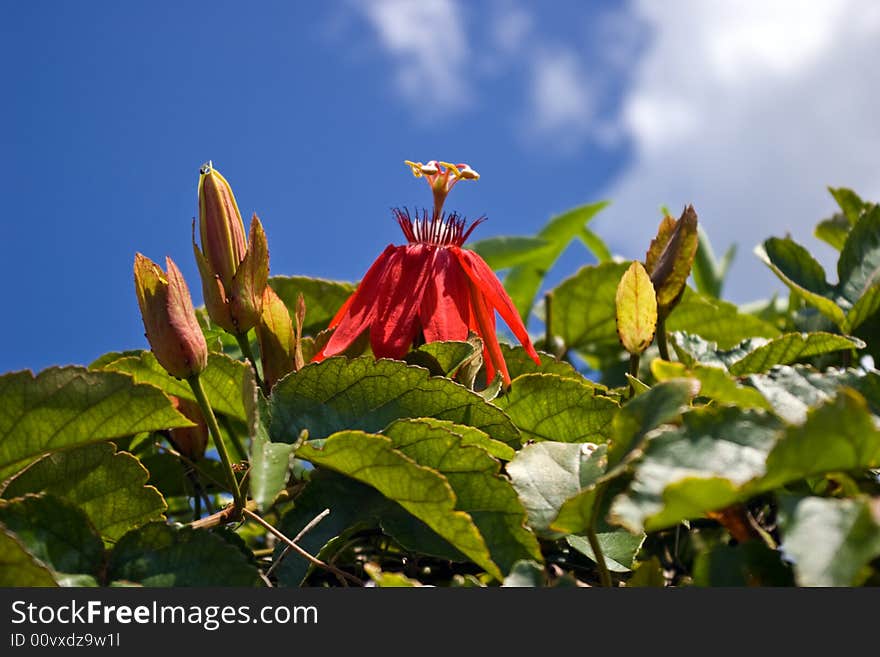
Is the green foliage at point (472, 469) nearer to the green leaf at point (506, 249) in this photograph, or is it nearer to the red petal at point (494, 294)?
the red petal at point (494, 294)

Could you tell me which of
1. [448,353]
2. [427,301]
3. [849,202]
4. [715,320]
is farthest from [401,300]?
[849,202]

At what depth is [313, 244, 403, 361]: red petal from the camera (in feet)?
3.03

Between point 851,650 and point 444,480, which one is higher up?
point 444,480

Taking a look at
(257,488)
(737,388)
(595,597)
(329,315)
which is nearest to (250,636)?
(257,488)

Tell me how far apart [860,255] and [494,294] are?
1.92ft

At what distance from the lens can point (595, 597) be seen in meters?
0.54

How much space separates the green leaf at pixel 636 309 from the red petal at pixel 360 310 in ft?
0.82

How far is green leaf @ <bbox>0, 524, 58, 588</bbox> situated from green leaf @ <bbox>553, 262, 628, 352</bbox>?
1.05 metres

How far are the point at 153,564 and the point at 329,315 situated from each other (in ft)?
2.37

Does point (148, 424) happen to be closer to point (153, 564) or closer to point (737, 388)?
point (153, 564)

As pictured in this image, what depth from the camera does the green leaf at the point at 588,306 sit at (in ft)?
5.01

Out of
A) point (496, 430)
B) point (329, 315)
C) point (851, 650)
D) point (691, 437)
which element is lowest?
point (851, 650)

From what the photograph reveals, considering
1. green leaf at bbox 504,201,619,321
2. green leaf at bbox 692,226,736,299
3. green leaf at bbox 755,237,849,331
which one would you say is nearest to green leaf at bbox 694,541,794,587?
green leaf at bbox 755,237,849,331

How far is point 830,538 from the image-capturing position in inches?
18.5
